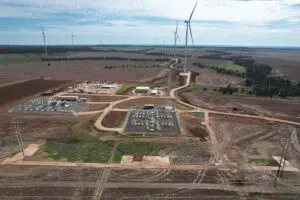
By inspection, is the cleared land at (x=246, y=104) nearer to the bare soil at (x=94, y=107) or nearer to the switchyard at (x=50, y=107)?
the bare soil at (x=94, y=107)

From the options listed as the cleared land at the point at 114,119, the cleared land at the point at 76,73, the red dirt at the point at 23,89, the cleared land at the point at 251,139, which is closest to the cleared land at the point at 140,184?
the cleared land at the point at 251,139

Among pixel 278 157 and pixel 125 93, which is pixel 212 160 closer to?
pixel 278 157

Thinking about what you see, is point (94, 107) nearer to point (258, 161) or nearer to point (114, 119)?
point (114, 119)

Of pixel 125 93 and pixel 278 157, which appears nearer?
pixel 278 157

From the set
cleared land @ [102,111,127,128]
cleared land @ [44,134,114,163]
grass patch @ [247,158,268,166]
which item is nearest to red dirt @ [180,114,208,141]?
grass patch @ [247,158,268,166]

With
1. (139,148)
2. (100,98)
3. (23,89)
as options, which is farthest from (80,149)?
(23,89)

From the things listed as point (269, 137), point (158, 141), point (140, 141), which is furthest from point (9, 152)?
point (269, 137)
